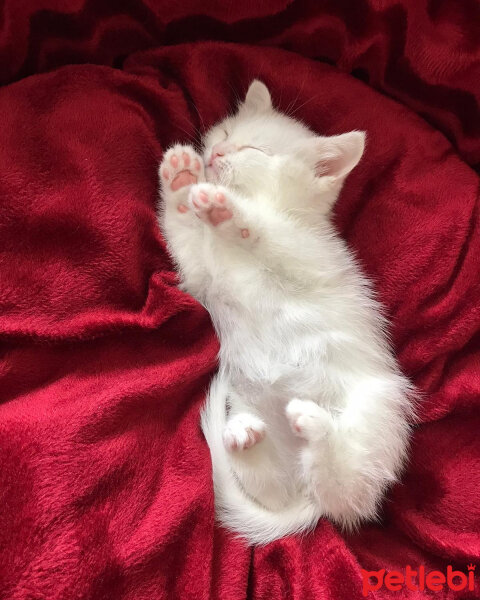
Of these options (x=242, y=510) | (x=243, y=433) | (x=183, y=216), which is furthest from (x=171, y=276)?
(x=242, y=510)

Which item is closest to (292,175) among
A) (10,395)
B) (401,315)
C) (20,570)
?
(401,315)

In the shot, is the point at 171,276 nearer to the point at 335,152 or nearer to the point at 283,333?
the point at 283,333

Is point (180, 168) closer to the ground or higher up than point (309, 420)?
higher up

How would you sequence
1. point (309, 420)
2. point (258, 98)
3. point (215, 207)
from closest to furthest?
point (309, 420)
point (215, 207)
point (258, 98)

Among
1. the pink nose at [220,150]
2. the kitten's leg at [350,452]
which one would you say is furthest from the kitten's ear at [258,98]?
the kitten's leg at [350,452]

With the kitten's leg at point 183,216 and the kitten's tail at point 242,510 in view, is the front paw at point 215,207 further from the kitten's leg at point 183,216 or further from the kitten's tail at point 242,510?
the kitten's tail at point 242,510

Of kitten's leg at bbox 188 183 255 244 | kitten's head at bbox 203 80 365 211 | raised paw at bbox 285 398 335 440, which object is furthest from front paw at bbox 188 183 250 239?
raised paw at bbox 285 398 335 440
